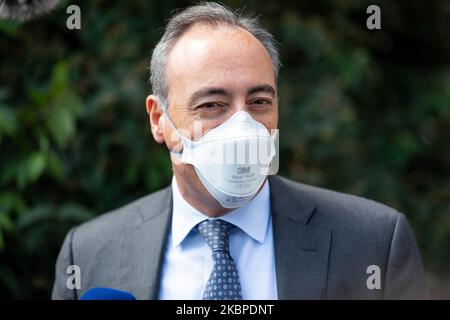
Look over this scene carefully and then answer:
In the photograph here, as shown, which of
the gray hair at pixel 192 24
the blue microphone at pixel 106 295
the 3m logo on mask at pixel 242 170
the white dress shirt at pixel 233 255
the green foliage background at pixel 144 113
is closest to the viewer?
the blue microphone at pixel 106 295

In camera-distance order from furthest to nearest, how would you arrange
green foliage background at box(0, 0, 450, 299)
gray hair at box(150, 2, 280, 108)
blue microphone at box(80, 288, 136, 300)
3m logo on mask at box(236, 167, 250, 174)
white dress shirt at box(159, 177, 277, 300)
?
green foliage background at box(0, 0, 450, 299)
gray hair at box(150, 2, 280, 108)
white dress shirt at box(159, 177, 277, 300)
3m logo on mask at box(236, 167, 250, 174)
blue microphone at box(80, 288, 136, 300)

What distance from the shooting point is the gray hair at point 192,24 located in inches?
81.7

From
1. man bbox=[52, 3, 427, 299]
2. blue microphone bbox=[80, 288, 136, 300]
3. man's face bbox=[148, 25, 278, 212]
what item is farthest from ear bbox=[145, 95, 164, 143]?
blue microphone bbox=[80, 288, 136, 300]

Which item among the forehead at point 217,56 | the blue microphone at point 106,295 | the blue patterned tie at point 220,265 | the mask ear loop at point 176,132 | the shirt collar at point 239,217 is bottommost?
the blue microphone at point 106,295

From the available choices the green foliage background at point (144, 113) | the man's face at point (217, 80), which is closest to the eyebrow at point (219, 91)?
→ the man's face at point (217, 80)

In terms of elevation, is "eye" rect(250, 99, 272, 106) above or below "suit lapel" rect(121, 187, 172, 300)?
above

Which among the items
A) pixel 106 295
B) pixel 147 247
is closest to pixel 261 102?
pixel 147 247

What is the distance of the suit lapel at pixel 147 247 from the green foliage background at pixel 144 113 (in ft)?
3.05

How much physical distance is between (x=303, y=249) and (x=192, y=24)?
2.33 ft

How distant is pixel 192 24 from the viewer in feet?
6.86

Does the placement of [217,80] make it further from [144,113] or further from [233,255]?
[144,113]

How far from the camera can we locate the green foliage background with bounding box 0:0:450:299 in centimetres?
324

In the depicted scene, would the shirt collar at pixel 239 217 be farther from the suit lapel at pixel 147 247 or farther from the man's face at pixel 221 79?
the man's face at pixel 221 79

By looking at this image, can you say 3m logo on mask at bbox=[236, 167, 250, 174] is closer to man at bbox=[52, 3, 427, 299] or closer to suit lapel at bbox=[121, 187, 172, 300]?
man at bbox=[52, 3, 427, 299]
